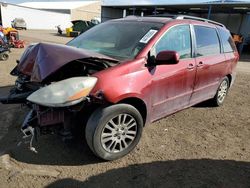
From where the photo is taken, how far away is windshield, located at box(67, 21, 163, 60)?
371cm

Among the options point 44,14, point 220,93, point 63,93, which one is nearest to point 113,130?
point 63,93

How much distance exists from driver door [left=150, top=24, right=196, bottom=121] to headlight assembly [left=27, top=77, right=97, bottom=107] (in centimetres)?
107

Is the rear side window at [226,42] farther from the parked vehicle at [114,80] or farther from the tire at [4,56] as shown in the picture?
the tire at [4,56]

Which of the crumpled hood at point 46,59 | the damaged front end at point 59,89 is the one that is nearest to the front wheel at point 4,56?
A: the crumpled hood at point 46,59

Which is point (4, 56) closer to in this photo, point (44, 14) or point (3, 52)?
point (3, 52)

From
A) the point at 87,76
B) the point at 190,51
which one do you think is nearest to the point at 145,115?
the point at 87,76

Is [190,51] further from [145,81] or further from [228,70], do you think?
[228,70]

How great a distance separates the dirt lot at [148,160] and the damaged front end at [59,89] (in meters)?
0.38

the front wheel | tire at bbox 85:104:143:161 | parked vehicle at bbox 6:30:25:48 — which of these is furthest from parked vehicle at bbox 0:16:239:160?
parked vehicle at bbox 6:30:25:48

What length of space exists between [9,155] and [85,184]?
3.84 feet

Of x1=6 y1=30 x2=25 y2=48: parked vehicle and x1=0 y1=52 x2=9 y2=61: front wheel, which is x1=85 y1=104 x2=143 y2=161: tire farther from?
x1=6 y1=30 x2=25 y2=48: parked vehicle

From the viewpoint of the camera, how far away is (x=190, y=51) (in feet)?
14.1

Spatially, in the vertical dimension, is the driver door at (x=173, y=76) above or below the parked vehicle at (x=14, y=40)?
above

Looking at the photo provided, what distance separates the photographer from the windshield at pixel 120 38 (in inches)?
146
